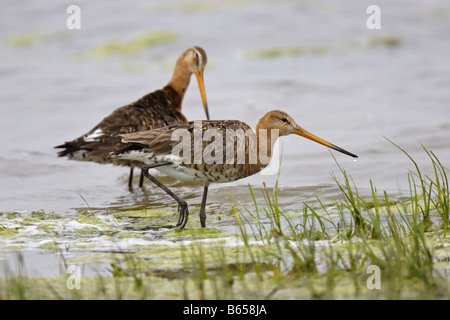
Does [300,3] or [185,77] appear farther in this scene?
[300,3]

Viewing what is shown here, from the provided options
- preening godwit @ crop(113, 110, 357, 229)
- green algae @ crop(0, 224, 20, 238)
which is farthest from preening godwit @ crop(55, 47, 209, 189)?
green algae @ crop(0, 224, 20, 238)

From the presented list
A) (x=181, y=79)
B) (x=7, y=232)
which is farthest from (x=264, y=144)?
(x=181, y=79)

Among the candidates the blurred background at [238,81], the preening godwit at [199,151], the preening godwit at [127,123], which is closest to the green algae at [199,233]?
the preening godwit at [199,151]

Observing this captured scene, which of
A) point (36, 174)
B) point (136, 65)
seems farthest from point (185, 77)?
point (136, 65)

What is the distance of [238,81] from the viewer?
36.5 feet

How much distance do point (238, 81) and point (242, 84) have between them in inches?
8.8

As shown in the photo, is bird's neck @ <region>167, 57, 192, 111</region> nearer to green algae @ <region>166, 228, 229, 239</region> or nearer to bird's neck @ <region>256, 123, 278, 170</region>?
bird's neck @ <region>256, 123, 278, 170</region>

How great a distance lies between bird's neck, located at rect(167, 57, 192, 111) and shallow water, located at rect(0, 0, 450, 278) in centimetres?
109

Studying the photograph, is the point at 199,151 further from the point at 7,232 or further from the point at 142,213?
the point at 7,232

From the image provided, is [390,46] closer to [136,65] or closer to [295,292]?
[136,65]

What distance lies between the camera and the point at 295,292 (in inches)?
142

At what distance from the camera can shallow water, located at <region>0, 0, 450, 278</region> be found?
273 inches

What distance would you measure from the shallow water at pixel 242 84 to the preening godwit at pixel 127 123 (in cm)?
43
